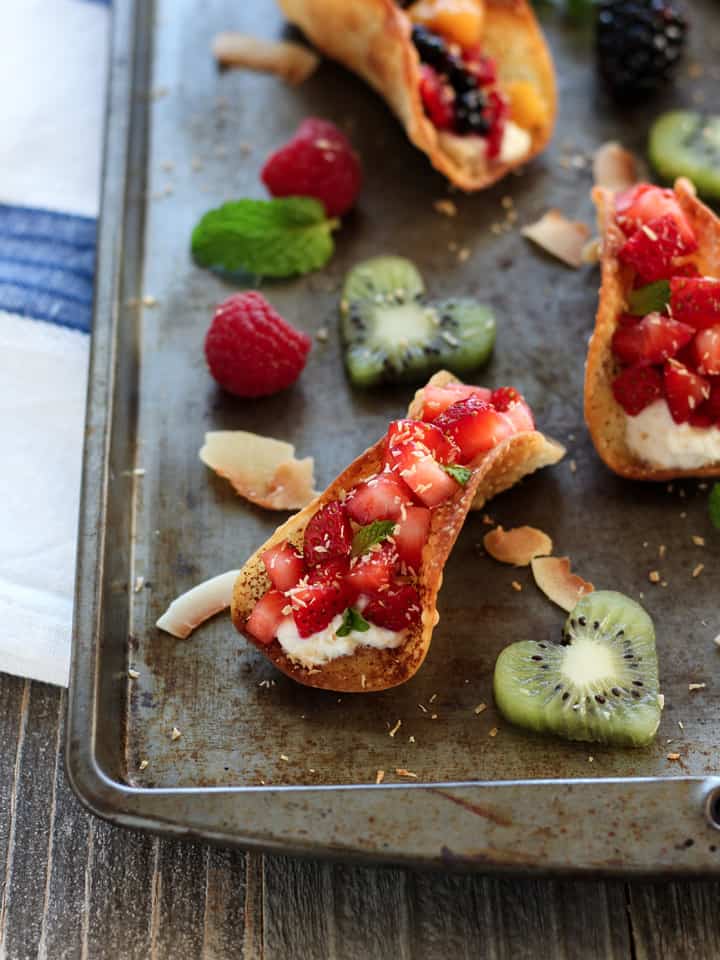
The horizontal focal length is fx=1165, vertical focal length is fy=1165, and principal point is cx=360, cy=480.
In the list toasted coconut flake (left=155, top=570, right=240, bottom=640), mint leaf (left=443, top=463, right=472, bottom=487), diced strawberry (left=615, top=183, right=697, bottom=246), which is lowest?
toasted coconut flake (left=155, top=570, right=240, bottom=640)

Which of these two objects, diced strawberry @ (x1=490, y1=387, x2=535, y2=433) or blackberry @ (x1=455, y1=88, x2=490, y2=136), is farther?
blackberry @ (x1=455, y1=88, x2=490, y2=136)

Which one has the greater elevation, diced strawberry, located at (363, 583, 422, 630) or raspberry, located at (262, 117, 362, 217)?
raspberry, located at (262, 117, 362, 217)

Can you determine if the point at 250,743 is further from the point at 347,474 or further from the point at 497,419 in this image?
the point at 497,419

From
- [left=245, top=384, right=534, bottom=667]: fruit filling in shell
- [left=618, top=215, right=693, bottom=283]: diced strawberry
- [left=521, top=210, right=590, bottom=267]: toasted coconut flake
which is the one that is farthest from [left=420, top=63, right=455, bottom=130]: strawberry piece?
[left=245, top=384, right=534, bottom=667]: fruit filling in shell

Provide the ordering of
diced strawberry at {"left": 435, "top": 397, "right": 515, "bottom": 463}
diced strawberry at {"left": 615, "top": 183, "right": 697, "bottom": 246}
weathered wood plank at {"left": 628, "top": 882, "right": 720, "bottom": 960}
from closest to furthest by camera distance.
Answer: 1. weathered wood plank at {"left": 628, "top": 882, "right": 720, "bottom": 960}
2. diced strawberry at {"left": 435, "top": 397, "right": 515, "bottom": 463}
3. diced strawberry at {"left": 615, "top": 183, "right": 697, "bottom": 246}

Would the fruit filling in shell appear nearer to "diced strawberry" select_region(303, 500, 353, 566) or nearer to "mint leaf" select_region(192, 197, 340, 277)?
"diced strawberry" select_region(303, 500, 353, 566)

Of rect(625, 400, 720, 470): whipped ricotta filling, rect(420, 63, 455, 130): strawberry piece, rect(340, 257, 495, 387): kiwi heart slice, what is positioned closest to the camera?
rect(625, 400, 720, 470): whipped ricotta filling
